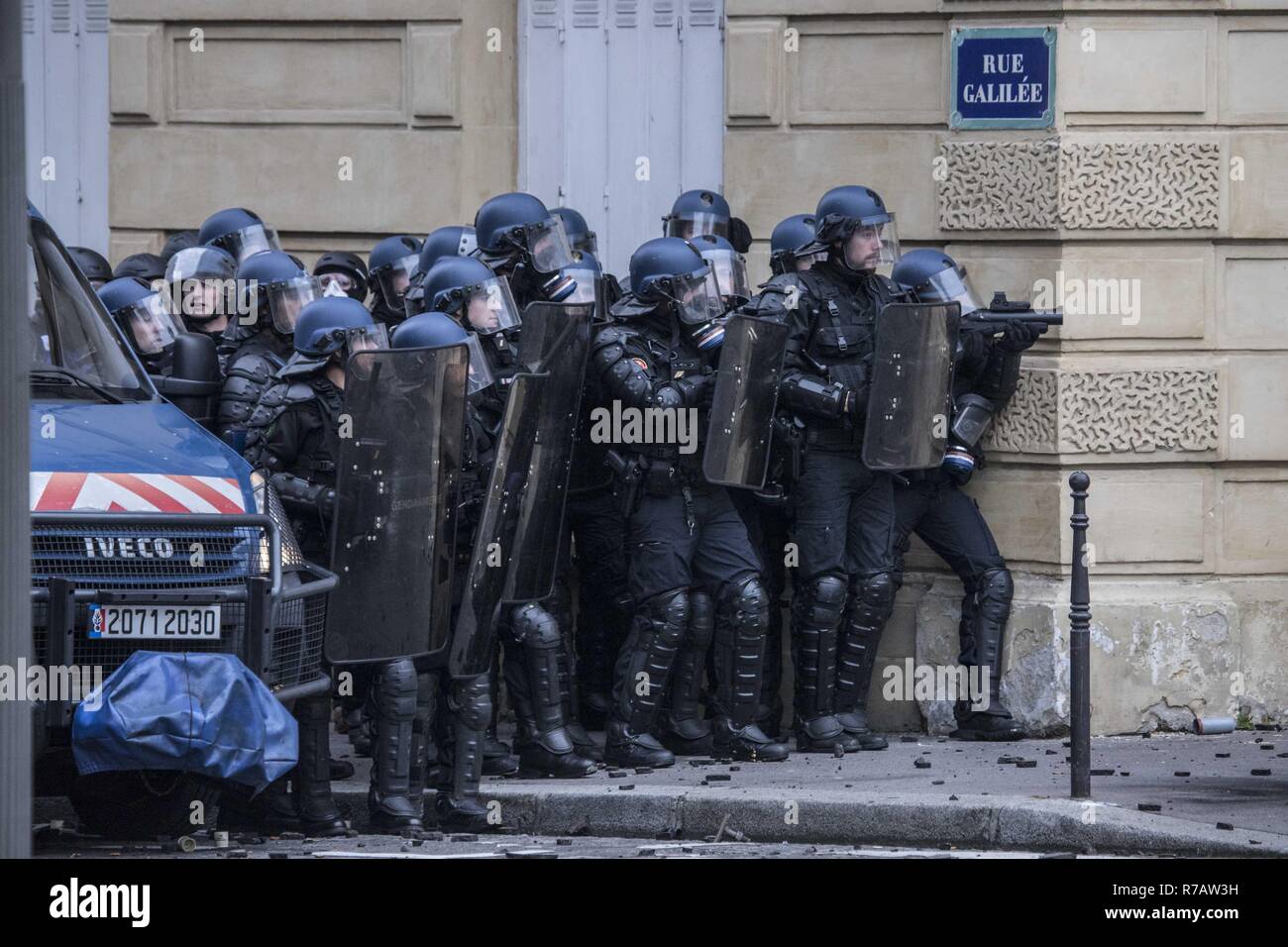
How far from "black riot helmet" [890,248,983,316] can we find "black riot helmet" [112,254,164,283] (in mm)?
3434

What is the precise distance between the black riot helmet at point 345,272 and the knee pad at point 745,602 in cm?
241

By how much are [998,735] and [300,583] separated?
3461 mm

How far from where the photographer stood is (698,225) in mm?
10758

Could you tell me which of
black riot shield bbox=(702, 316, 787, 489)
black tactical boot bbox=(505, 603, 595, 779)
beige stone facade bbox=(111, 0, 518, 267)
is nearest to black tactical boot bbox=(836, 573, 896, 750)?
black riot shield bbox=(702, 316, 787, 489)

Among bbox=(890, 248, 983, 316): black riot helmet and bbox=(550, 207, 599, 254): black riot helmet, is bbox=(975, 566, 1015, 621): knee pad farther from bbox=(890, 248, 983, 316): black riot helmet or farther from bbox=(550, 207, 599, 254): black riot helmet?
bbox=(550, 207, 599, 254): black riot helmet

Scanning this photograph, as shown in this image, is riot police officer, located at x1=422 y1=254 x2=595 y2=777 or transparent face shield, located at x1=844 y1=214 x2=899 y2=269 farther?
transparent face shield, located at x1=844 y1=214 x2=899 y2=269

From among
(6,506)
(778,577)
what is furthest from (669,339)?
(6,506)

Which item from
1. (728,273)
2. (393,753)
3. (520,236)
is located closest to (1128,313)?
(728,273)

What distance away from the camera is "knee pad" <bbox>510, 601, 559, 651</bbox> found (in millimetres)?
9148

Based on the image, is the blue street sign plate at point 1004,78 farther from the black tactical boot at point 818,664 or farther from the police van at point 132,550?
the police van at point 132,550

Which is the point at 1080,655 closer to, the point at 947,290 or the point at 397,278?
the point at 947,290

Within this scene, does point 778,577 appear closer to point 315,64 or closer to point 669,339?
point 669,339
